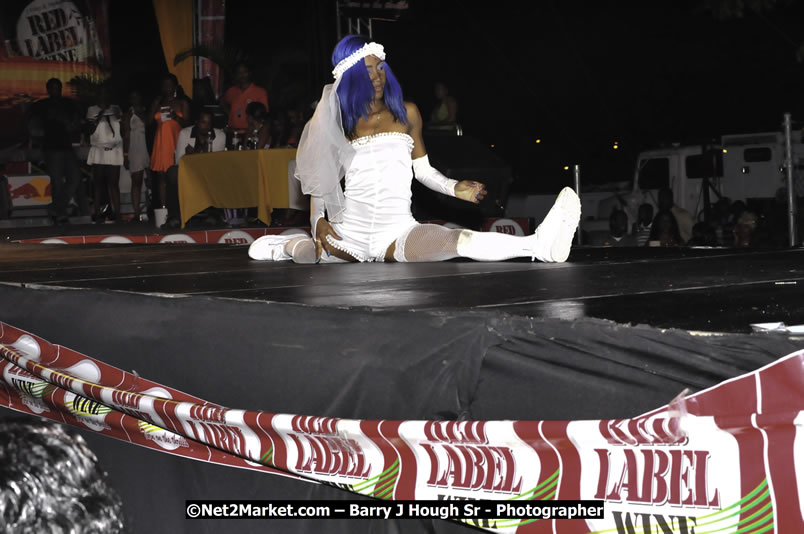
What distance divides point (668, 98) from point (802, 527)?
674 inches

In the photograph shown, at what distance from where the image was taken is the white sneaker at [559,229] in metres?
2.99

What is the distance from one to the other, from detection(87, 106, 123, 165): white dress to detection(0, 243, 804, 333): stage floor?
5.62 meters

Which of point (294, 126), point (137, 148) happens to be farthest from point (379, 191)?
point (137, 148)

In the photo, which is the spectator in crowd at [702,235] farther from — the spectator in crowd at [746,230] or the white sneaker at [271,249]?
the white sneaker at [271,249]

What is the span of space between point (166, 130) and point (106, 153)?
105 centimetres

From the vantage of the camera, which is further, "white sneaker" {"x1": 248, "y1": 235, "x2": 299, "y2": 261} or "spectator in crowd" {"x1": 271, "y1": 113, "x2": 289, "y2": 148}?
"spectator in crowd" {"x1": 271, "y1": 113, "x2": 289, "y2": 148}

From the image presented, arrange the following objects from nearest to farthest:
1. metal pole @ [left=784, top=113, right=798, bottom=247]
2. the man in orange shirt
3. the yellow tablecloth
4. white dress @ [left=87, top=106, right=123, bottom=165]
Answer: metal pole @ [left=784, top=113, right=798, bottom=247], the yellow tablecloth, the man in orange shirt, white dress @ [left=87, top=106, right=123, bottom=165]

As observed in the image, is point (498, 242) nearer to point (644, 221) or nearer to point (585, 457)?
point (585, 457)

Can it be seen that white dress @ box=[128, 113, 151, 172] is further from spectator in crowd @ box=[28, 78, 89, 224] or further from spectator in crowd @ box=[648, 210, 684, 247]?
spectator in crowd @ box=[648, 210, 684, 247]

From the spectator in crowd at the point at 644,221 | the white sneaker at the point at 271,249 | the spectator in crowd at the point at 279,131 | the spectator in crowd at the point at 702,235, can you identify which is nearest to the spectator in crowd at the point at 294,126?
the spectator in crowd at the point at 279,131

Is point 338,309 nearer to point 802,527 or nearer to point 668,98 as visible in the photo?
point 802,527

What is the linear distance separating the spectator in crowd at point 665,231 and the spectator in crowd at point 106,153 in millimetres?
5474

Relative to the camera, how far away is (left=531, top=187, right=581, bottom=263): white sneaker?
299 cm

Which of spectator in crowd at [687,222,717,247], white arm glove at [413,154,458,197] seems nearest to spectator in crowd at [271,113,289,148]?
spectator in crowd at [687,222,717,247]
